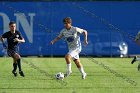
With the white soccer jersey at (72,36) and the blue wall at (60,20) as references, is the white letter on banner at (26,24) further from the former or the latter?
the white soccer jersey at (72,36)

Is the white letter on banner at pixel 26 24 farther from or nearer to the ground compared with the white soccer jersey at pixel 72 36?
nearer to the ground

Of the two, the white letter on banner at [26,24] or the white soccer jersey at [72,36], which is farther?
the white letter on banner at [26,24]

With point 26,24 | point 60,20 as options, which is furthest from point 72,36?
point 60,20

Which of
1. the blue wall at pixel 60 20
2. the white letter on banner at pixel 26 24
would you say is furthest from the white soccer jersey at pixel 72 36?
the white letter on banner at pixel 26 24

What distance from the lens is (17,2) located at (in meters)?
Answer: 42.9

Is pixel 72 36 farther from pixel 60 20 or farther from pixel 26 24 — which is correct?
pixel 60 20

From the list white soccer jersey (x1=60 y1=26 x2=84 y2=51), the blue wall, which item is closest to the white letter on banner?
the blue wall

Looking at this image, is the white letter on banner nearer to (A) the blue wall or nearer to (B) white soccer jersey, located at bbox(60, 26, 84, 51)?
(A) the blue wall

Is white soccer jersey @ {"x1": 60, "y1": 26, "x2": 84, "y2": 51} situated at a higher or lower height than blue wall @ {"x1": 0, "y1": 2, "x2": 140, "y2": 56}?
higher

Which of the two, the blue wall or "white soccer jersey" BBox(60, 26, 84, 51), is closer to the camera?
"white soccer jersey" BBox(60, 26, 84, 51)

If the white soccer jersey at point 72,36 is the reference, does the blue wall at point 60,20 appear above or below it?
below

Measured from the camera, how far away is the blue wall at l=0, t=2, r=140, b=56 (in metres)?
42.2

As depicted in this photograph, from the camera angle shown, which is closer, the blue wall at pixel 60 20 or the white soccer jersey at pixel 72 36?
the white soccer jersey at pixel 72 36

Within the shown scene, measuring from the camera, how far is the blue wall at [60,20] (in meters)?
42.2
